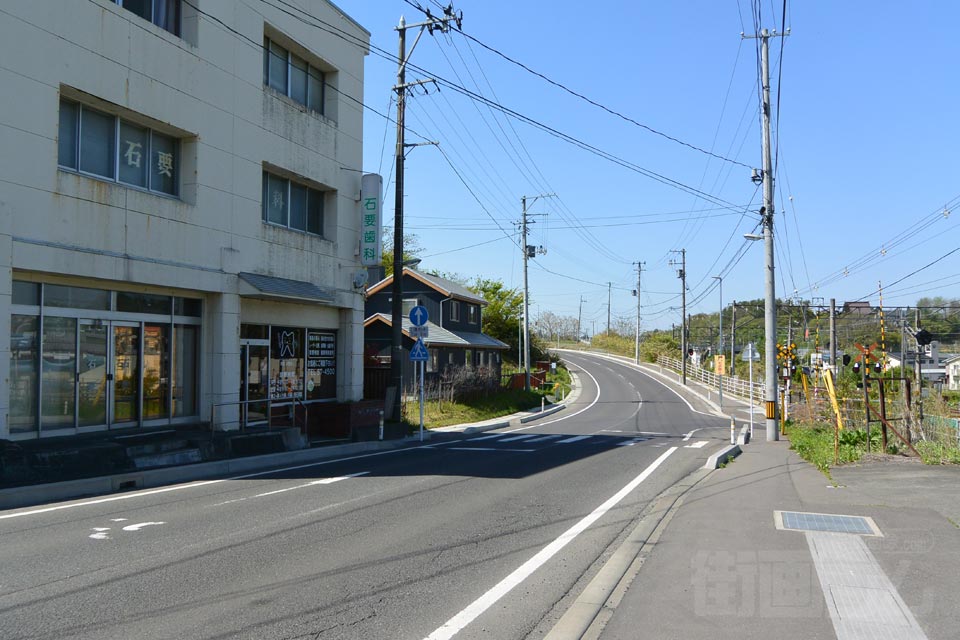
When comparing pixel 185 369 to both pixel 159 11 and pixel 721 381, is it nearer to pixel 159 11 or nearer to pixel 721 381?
pixel 159 11

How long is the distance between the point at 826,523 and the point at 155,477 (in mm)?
10120

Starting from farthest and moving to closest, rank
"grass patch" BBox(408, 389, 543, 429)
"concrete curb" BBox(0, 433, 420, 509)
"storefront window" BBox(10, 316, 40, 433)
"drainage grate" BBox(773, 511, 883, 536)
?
"grass patch" BBox(408, 389, 543, 429) → "storefront window" BBox(10, 316, 40, 433) → "concrete curb" BBox(0, 433, 420, 509) → "drainage grate" BBox(773, 511, 883, 536)

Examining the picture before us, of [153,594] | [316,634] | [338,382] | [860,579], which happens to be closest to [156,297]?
[338,382]

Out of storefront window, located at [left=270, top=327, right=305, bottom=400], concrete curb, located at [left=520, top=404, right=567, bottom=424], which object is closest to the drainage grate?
storefront window, located at [left=270, top=327, right=305, bottom=400]

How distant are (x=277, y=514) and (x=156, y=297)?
8.39 meters

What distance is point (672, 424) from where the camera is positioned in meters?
31.7

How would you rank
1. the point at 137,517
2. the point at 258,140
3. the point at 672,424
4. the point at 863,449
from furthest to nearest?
1. the point at 672,424
2. the point at 258,140
3. the point at 863,449
4. the point at 137,517

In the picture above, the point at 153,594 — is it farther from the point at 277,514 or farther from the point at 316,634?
the point at 277,514

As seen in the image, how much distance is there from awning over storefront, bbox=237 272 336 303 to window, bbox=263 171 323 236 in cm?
173

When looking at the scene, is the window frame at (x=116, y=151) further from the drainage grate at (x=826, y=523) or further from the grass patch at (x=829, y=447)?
the grass patch at (x=829, y=447)

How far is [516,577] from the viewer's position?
6.82 meters

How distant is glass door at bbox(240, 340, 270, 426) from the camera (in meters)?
18.5

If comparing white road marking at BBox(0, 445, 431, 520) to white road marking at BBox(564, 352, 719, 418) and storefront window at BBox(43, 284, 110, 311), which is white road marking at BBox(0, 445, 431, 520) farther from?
white road marking at BBox(564, 352, 719, 418)

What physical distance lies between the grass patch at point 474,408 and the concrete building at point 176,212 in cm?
729
